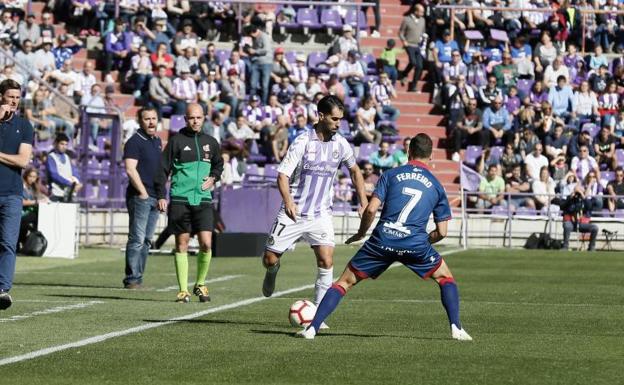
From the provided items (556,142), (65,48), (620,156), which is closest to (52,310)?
(65,48)

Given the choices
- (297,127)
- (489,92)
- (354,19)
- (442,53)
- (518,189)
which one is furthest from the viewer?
(354,19)

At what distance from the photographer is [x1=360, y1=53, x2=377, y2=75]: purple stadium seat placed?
36.2 meters

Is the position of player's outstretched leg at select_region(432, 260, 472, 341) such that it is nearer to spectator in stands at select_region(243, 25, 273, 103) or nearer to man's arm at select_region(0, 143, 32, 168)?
man's arm at select_region(0, 143, 32, 168)

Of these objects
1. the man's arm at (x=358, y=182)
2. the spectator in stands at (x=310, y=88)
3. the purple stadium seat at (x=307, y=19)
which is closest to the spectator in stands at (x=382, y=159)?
the spectator in stands at (x=310, y=88)

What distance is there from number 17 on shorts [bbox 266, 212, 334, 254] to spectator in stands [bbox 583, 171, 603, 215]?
61.3 ft

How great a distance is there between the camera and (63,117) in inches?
1151

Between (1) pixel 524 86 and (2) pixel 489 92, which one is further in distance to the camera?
(1) pixel 524 86

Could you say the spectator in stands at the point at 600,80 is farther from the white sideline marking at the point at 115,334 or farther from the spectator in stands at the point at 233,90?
the white sideline marking at the point at 115,334

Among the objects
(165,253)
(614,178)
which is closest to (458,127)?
(614,178)

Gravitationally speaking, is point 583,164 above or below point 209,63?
below

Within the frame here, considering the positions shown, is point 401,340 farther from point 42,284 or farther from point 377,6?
point 377,6

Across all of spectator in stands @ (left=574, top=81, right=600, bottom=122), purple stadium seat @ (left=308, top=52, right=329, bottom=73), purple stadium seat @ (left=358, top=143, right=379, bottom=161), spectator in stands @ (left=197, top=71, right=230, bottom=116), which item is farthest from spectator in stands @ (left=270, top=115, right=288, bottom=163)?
spectator in stands @ (left=574, top=81, right=600, bottom=122)

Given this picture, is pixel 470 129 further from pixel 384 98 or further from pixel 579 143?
pixel 579 143

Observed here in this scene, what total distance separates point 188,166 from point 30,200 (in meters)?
11.1
